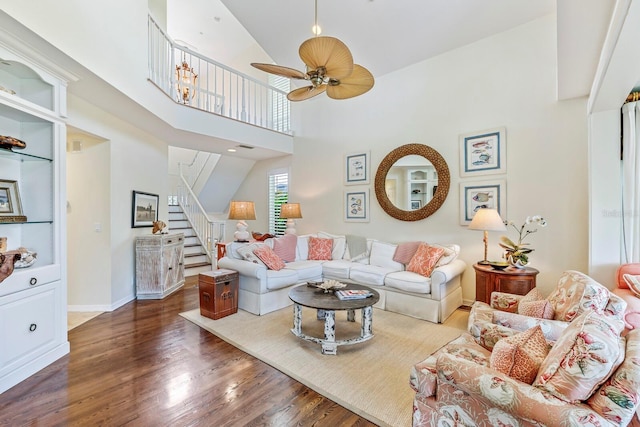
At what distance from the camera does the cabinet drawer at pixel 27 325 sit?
2.17 metres

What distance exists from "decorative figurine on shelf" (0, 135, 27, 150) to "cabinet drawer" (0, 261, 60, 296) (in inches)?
39.4

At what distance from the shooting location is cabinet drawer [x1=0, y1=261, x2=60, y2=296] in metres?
2.18

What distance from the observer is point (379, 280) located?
3.94 metres

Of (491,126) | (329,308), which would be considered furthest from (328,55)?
(491,126)

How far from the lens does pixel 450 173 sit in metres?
4.23

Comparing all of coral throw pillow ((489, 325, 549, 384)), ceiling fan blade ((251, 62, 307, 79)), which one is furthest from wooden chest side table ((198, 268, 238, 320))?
coral throw pillow ((489, 325, 549, 384))

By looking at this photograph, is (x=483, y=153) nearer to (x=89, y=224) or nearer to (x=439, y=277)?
(x=439, y=277)

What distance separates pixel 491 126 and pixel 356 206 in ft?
7.96

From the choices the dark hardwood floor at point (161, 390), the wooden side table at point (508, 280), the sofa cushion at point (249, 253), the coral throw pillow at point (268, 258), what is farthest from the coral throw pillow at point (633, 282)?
the sofa cushion at point (249, 253)

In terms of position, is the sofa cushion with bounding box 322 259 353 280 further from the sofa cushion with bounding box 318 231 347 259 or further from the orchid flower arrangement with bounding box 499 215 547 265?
the orchid flower arrangement with bounding box 499 215 547 265

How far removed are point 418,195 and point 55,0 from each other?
456cm

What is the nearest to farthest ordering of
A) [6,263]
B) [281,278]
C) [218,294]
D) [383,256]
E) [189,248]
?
1. [6,263]
2. [218,294]
3. [281,278]
4. [383,256]
5. [189,248]

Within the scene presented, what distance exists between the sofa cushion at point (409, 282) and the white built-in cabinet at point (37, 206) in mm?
3544

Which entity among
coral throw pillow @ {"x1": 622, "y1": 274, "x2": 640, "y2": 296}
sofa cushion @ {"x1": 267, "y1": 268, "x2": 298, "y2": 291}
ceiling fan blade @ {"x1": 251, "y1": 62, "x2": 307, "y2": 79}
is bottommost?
sofa cushion @ {"x1": 267, "y1": 268, "x2": 298, "y2": 291}
